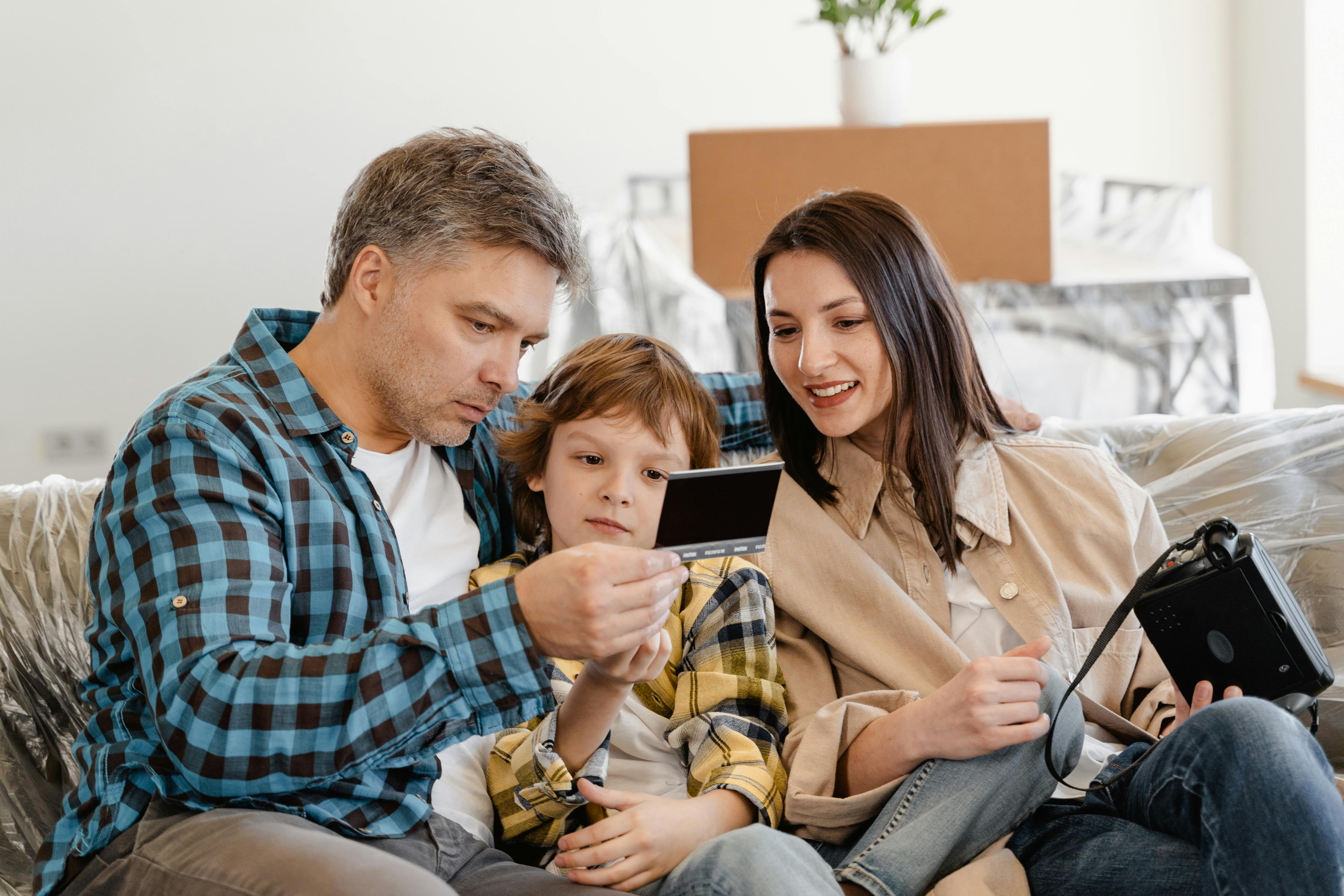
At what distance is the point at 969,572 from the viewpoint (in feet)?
4.60

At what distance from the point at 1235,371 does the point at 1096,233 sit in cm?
93

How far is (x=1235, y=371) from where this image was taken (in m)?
2.57

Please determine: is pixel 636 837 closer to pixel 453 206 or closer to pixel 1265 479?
pixel 453 206

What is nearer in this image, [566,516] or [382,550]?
[382,550]

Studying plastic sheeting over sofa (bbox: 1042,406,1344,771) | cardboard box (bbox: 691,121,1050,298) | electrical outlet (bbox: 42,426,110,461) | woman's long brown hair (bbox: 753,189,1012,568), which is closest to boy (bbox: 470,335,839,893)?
woman's long brown hair (bbox: 753,189,1012,568)

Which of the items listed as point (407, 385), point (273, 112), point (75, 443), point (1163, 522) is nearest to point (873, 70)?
point (1163, 522)

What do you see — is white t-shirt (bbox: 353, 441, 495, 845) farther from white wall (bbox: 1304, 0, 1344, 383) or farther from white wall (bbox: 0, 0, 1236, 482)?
white wall (bbox: 1304, 0, 1344, 383)

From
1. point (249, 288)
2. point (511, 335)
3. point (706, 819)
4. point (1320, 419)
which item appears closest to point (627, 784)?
point (706, 819)

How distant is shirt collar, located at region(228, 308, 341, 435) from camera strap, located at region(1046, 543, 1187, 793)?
2.69ft

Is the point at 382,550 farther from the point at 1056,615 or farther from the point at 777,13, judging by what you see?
the point at 777,13

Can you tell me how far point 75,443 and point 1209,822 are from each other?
367cm

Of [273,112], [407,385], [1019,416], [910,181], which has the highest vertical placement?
[273,112]

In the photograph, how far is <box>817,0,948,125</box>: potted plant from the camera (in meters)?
2.40

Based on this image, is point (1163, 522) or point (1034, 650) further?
point (1163, 522)
